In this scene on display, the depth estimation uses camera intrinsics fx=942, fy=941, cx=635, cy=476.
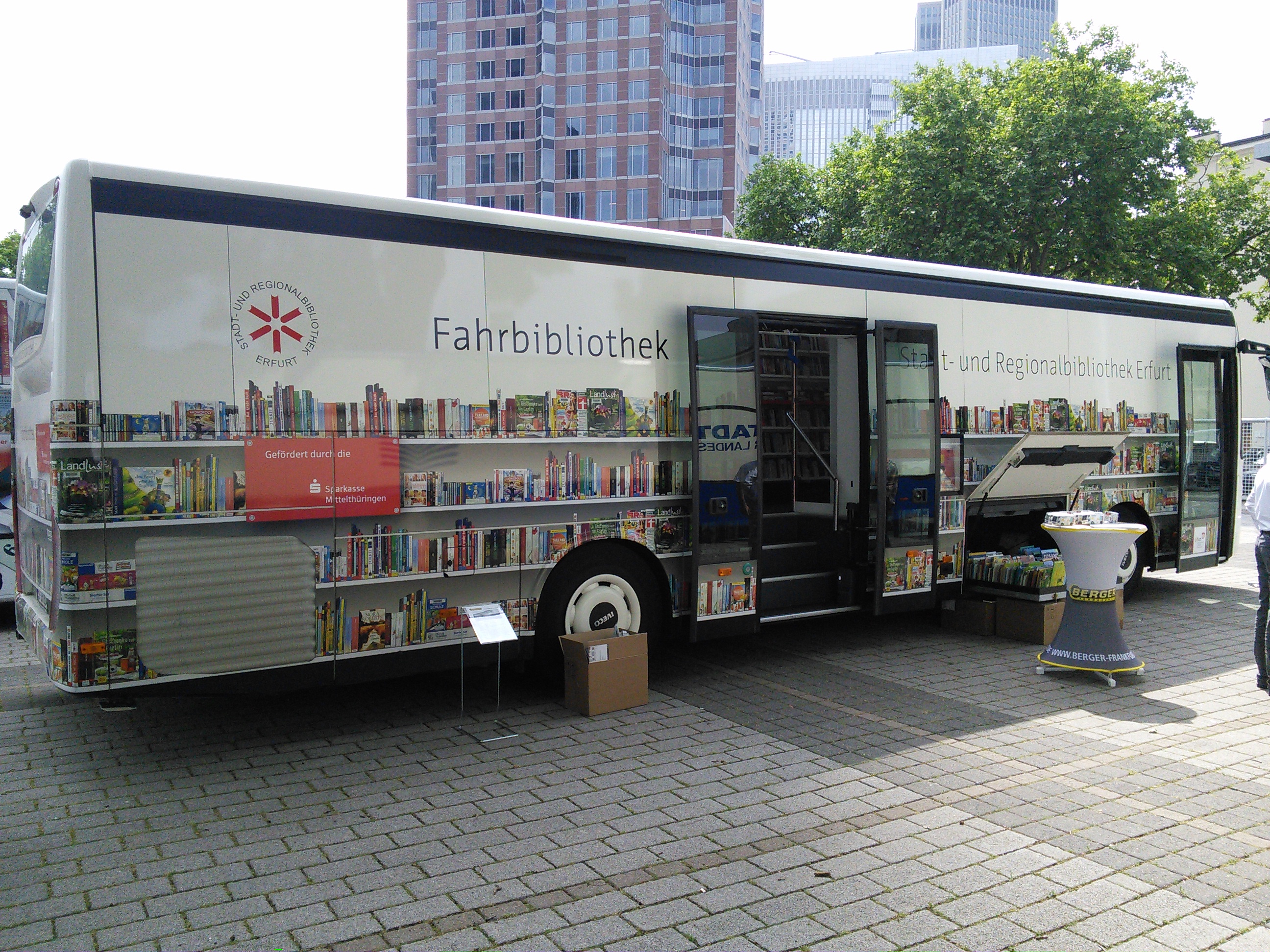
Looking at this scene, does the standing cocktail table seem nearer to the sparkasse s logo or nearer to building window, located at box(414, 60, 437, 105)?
the sparkasse s logo

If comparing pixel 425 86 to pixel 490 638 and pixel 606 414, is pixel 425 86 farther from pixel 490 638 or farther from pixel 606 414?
pixel 490 638

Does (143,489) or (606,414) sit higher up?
(606,414)

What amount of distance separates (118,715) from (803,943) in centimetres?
485

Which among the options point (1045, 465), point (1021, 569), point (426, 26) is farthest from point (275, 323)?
point (426, 26)

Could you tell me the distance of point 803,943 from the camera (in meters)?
3.32

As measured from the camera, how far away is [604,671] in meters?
6.16

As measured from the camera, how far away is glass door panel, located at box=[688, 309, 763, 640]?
22.3 ft

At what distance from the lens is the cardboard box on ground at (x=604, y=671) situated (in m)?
6.10

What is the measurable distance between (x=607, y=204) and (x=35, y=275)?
75323 millimetres

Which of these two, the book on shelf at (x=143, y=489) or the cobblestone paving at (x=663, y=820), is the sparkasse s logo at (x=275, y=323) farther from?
the cobblestone paving at (x=663, y=820)

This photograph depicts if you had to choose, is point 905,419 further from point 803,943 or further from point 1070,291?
point 803,943

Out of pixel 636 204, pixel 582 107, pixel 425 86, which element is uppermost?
pixel 425 86

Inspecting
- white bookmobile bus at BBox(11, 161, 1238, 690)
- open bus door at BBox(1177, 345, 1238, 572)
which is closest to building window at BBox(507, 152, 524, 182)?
open bus door at BBox(1177, 345, 1238, 572)

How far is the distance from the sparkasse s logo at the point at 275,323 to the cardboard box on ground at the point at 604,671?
2.46m
